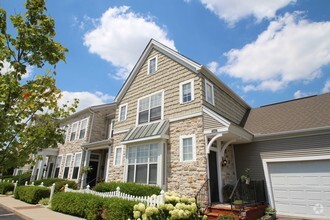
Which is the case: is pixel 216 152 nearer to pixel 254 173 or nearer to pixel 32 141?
pixel 254 173

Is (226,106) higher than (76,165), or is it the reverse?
(226,106)

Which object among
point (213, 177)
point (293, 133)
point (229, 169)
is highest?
point (293, 133)

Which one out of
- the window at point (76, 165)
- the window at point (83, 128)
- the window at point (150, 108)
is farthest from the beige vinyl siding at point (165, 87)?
the window at point (76, 165)

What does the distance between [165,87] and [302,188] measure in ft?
28.2

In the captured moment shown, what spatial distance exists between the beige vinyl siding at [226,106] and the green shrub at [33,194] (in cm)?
1202

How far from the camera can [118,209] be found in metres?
7.71

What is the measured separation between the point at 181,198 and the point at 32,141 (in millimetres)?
3370

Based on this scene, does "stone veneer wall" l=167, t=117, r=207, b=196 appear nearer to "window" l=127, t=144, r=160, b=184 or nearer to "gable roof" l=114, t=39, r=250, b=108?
"window" l=127, t=144, r=160, b=184

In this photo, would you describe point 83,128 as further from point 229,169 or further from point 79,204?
point 229,169

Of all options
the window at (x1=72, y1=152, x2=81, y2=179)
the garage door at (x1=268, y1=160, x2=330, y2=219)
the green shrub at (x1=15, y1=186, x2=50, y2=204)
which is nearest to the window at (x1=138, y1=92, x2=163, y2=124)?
the garage door at (x1=268, y1=160, x2=330, y2=219)

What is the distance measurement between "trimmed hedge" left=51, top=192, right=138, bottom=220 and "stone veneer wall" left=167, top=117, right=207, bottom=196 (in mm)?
3000

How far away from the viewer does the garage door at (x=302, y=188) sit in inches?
344

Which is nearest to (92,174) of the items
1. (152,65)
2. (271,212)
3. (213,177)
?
(152,65)

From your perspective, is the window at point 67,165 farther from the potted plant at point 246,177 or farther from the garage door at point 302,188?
the garage door at point 302,188
